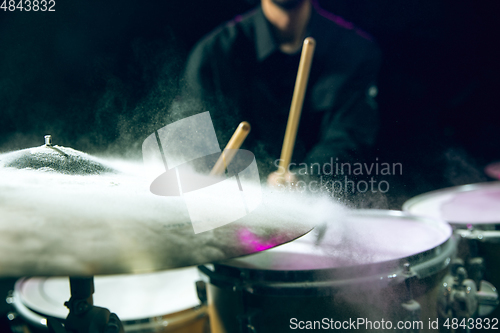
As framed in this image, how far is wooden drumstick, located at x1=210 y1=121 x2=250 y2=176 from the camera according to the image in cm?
75

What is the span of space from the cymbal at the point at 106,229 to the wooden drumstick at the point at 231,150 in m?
0.25

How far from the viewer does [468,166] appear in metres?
1.95

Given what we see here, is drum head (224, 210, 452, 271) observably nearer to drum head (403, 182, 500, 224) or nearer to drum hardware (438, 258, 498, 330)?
drum hardware (438, 258, 498, 330)

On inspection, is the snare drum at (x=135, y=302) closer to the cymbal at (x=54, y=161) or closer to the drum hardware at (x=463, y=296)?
the cymbal at (x=54, y=161)

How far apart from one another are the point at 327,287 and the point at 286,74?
51.2 inches

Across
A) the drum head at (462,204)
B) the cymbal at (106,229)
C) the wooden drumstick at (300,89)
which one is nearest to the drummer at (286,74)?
the drum head at (462,204)

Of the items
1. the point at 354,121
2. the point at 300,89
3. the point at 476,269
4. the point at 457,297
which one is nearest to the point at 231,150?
the point at 300,89

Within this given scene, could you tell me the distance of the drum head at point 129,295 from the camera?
2.50 feet

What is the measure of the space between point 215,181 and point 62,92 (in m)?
0.88

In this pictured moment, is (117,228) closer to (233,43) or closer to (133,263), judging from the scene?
(133,263)

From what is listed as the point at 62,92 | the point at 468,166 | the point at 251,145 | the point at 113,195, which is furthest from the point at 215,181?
the point at 468,166

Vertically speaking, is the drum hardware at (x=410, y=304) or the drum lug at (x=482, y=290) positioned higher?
the drum hardware at (x=410, y=304)

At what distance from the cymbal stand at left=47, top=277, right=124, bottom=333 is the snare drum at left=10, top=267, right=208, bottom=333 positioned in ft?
0.73

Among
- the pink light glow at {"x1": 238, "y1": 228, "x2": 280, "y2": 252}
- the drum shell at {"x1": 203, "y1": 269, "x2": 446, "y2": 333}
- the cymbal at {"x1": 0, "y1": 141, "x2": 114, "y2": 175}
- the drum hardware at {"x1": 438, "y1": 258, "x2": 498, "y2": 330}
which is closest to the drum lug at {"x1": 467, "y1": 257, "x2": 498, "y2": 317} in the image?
the drum hardware at {"x1": 438, "y1": 258, "x2": 498, "y2": 330}
